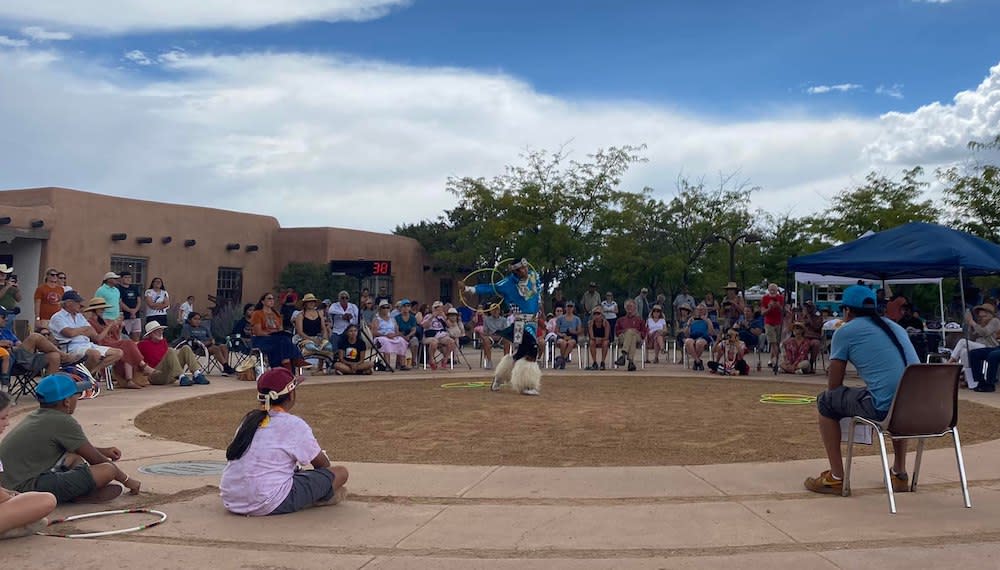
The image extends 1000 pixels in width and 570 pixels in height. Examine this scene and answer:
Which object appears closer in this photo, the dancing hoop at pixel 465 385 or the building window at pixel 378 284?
the dancing hoop at pixel 465 385

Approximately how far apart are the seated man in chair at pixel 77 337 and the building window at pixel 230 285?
17.3m

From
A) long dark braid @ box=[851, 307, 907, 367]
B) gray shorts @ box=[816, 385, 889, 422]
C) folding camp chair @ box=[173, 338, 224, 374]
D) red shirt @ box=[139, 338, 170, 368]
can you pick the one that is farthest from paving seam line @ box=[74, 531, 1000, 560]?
folding camp chair @ box=[173, 338, 224, 374]

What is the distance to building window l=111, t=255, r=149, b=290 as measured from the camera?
26.1 metres

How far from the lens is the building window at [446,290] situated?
3741 cm

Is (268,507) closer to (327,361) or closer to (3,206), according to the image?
(327,361)

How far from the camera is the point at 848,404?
5.83m

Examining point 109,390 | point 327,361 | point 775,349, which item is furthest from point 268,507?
point 775,349

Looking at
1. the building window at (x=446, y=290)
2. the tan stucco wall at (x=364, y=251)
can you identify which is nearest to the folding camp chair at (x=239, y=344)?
the tan stucco wall at (x=364, y=251)

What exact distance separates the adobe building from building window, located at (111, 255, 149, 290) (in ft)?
0.10

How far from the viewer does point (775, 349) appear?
17359 millimetres

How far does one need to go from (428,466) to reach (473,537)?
2.06m

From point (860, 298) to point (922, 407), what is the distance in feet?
2.70

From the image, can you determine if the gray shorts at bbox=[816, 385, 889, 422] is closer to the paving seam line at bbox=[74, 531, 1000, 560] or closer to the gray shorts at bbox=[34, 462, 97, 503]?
the paving seam line at bbox=[74, 531, 1000, 560]

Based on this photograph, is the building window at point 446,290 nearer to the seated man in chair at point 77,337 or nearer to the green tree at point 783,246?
the green tree at point 783,246
